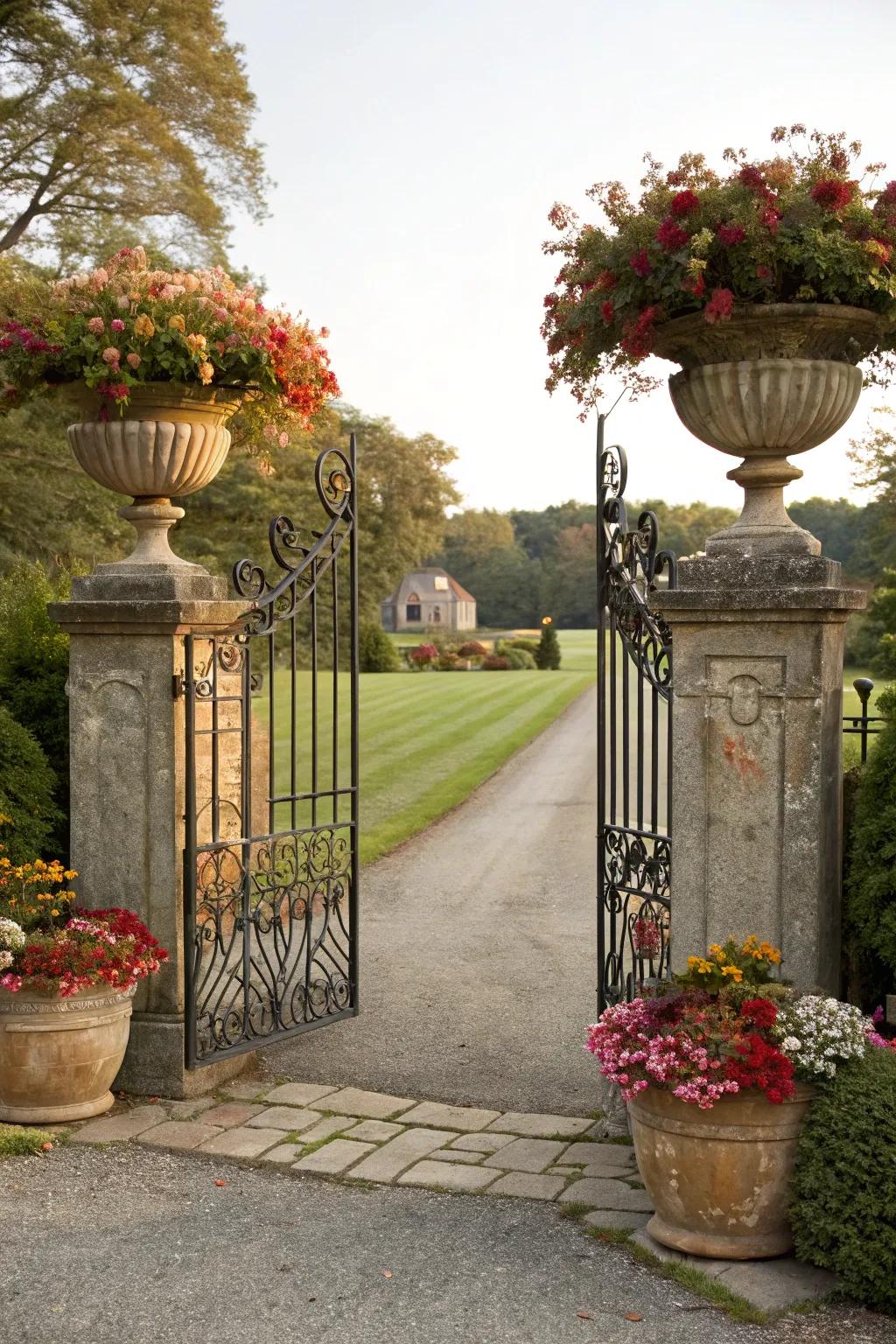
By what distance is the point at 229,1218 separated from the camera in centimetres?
453

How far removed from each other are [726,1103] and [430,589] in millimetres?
80687

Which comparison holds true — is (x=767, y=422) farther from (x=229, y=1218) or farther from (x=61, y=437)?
(x=61, y=437)

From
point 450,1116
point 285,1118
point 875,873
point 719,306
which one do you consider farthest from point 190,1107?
point 719,306

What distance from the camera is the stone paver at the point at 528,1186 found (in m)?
4.75

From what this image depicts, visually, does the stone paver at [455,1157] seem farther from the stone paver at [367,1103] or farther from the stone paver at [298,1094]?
the stone paver at [298,1094]

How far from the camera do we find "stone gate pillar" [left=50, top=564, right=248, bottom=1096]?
5.83 metres

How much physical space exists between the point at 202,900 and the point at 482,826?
8.37 meters

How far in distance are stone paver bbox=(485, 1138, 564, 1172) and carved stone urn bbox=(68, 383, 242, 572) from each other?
3.04m

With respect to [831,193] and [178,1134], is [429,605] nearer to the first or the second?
[178,1134]

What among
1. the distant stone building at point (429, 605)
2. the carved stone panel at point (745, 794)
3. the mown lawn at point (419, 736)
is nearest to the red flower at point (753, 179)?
the carved stone panel at point (745, 794)

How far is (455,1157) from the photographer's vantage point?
16.8 ft

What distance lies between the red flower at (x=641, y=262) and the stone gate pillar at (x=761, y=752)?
1093 millimetres

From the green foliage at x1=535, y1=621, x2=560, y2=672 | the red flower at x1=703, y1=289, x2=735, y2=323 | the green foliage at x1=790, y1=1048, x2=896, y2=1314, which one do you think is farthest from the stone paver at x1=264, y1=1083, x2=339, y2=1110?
the green foliage at x1=535, y1=621, x2=560, y2=672

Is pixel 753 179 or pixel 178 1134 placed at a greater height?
pixel 753 179
